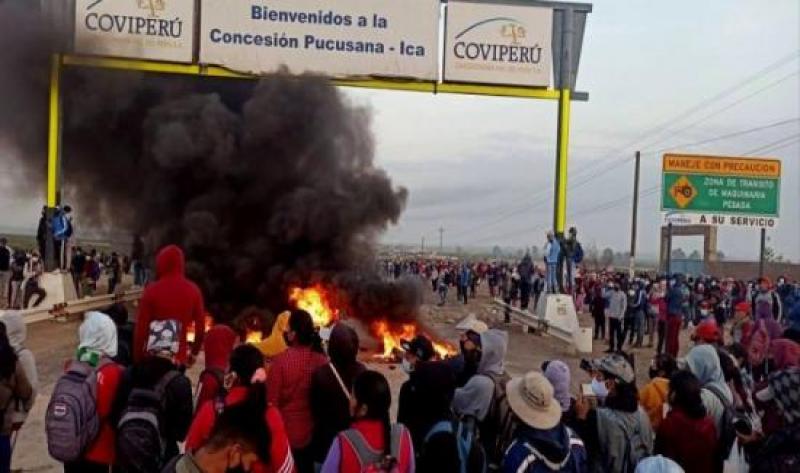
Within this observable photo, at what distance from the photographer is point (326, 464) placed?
3.98 m

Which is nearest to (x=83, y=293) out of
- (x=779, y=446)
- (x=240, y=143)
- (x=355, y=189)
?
(x=240, y=143)

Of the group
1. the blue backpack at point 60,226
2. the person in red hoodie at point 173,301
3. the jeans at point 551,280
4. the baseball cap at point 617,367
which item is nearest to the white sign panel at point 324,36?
the blue backpack at point 60,226

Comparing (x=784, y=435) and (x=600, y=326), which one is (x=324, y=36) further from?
(x=784, y=435)

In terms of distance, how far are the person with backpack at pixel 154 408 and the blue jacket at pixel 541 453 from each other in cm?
185

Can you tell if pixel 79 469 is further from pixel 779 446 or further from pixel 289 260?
pixel 289 260

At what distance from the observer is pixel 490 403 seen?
5.13m

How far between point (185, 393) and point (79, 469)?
83cm

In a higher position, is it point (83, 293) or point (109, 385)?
point (109, 385)

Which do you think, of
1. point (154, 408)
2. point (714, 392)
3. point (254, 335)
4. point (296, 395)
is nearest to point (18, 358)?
point (154, 408)

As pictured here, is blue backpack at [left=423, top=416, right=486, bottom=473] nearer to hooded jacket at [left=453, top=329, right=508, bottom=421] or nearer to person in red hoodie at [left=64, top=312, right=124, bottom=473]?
hooded jacket at [left=453, top=329, right=508, bottom=421]

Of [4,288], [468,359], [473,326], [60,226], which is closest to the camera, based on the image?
[468,359]

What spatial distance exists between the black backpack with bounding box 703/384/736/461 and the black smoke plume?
13.2 metres

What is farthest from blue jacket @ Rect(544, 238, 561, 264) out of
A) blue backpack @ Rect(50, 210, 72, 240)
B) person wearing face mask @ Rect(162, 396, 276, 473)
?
person wearing face mask @ Rect(162, 396, 276, 473)

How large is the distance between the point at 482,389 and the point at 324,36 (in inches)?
667
